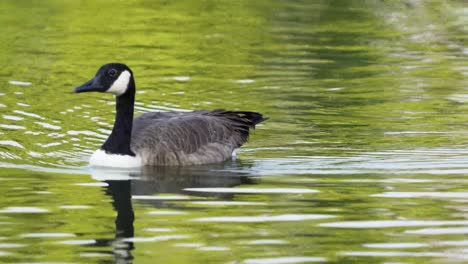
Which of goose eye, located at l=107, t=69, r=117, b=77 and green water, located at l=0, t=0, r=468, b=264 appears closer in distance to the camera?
green water, located at l=0, t=0, r=468, b=264

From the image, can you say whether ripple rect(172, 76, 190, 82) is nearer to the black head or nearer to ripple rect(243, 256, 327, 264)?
the black head

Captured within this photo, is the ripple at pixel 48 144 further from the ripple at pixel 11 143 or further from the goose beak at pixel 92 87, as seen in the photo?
the goose beak at pixel 92 87

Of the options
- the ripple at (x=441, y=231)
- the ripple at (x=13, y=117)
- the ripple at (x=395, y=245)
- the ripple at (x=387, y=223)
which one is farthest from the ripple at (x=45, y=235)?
the ripple at (x=13, y=117)

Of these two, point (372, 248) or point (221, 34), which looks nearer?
point (372, 248)

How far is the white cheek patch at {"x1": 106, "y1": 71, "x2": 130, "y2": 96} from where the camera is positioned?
16827 mm

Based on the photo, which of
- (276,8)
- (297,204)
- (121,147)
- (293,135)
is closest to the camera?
(297,204)

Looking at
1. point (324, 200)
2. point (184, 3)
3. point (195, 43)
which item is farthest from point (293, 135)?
point (184, 3)

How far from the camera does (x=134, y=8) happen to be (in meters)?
33.1

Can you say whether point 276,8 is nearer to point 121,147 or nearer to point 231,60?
point 231,60

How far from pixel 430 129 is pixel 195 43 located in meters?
9.57

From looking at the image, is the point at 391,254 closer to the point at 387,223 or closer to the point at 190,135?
the point at 387,223

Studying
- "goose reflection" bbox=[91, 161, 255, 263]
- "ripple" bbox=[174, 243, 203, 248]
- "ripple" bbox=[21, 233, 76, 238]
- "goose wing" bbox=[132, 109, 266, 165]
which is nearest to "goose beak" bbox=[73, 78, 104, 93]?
"goose wing" bbox=[132, 109, 266, 165]

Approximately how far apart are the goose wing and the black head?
2.07 ft

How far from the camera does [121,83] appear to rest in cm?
1691
